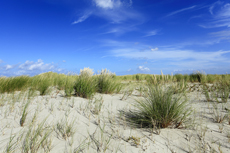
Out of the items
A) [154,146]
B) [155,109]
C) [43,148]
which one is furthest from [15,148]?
[155,109]

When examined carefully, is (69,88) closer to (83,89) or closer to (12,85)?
(83,89)

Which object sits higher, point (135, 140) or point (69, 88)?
point (69, 88)

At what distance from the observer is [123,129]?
257 centimetres

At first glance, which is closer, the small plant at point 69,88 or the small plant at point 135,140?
the small plant at point 135,140

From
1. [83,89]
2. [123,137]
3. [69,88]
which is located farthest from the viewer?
[69,88]

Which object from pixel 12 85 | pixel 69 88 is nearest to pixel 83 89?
pixel 69 88

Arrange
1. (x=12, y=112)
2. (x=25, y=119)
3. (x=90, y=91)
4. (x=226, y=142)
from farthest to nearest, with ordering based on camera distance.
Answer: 1. (x=90, y=91)
2. (x=12, y=112)
3. (x=25, y=119)
4. (x=226, y=142)

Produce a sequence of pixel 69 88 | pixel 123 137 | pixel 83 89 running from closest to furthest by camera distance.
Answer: pixel 123 137 → pixel 83 89 → pixel 69 88

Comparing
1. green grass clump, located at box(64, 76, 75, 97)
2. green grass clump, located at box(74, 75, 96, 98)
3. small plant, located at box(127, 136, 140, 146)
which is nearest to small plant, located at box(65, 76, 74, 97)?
green grass clump, located at box(64, 76, 75, 97)

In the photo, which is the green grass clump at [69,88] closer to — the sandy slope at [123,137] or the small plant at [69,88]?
the small plant at [69,88]

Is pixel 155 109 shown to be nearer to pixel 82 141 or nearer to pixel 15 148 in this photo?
pixel 82 141

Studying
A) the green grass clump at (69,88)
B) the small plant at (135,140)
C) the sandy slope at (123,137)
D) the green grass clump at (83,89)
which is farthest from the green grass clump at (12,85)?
the small plant at (135,140)

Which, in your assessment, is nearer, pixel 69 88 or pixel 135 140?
pixel 135 140

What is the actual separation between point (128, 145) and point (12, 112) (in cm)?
267
